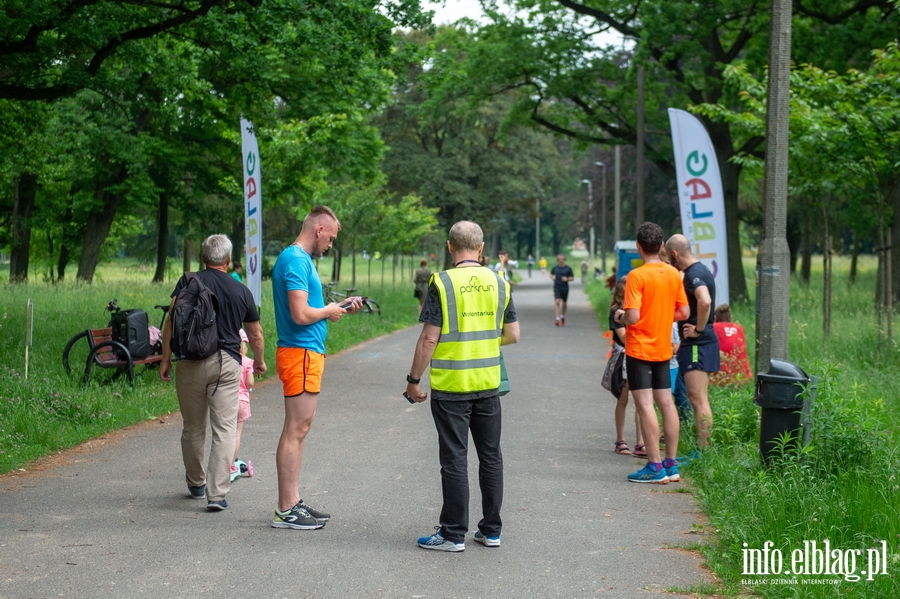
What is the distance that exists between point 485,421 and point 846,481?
8.02 feet

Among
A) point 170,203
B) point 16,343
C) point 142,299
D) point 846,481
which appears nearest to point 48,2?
point 16,343

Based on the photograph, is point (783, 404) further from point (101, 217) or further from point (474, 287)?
point (101, 217)

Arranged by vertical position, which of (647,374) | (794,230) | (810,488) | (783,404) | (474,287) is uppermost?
(794,230)

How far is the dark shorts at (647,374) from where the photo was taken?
7.46 meters

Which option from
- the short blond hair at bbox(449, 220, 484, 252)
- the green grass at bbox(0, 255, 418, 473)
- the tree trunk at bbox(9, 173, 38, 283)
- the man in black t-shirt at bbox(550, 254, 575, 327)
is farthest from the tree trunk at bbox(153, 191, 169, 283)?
the short blond hair at bbox(449, 220, 484, 252)

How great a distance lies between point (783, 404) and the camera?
6.85m

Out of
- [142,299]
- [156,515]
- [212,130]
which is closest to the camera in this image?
[156,515]

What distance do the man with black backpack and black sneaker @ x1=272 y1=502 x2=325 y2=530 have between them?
0.61 m

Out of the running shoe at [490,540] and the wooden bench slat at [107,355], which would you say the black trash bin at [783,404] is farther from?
the wooden bench slat at [107,355]

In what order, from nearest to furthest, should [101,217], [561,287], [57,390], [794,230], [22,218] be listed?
1. [57,390]
2. [561,287]
3. [101,217]
4. [22,218]
5. [794,230]

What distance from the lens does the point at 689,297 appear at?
26.4 ft

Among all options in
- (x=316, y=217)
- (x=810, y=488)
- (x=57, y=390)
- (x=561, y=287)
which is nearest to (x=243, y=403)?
(x=316, y=217)

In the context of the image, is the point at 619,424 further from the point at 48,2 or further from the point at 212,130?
the point at 212,130

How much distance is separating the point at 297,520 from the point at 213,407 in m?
1.05
